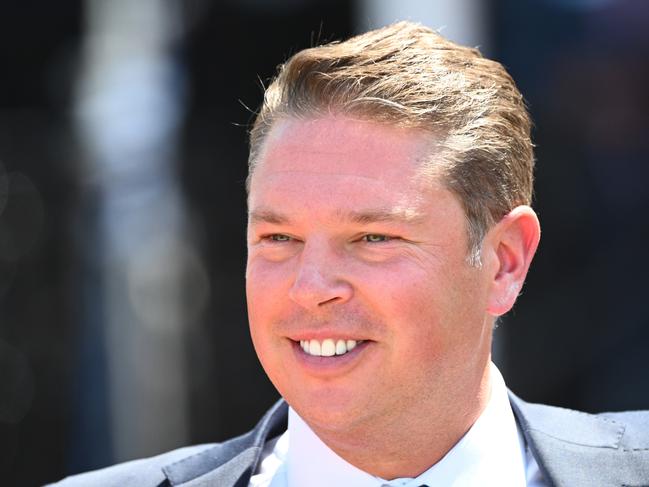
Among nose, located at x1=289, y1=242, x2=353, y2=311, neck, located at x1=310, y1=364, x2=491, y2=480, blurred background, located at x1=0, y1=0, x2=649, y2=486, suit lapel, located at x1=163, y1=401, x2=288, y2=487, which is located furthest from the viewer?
blurred background, located at x1=0, y1=0, x2=649, y2=486

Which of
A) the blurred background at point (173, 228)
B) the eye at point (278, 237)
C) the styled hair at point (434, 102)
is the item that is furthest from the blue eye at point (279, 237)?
the blurred background at point (173, 228)

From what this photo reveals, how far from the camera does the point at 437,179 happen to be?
8.63ft

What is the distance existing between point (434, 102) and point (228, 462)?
94cm

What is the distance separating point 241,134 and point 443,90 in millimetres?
3639

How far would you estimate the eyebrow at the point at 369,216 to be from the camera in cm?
253

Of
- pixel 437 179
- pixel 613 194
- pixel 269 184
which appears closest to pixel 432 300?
pixel 437 179

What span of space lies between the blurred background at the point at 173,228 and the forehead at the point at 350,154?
3.19 metres

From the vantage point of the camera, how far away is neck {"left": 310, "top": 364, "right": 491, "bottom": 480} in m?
2.59

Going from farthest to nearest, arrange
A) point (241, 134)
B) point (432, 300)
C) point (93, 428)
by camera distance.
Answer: point (241, 134)
point (93, 428)
point (432, 300)

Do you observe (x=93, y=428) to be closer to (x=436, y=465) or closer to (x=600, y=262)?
(x=600, y=262)

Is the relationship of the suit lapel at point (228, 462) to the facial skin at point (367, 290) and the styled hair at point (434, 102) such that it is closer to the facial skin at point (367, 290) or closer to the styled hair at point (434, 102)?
the facial skin at point (367, 290)

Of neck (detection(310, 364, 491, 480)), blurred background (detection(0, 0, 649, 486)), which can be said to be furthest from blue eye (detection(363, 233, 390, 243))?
blurred background (detection(0, 0, 649, 486))

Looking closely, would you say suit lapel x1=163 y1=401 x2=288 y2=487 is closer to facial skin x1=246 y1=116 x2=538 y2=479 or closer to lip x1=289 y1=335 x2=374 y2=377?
facial skin x1=246 y1=116 x2=538 y2=479

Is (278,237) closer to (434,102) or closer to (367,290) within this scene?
(367,290)
